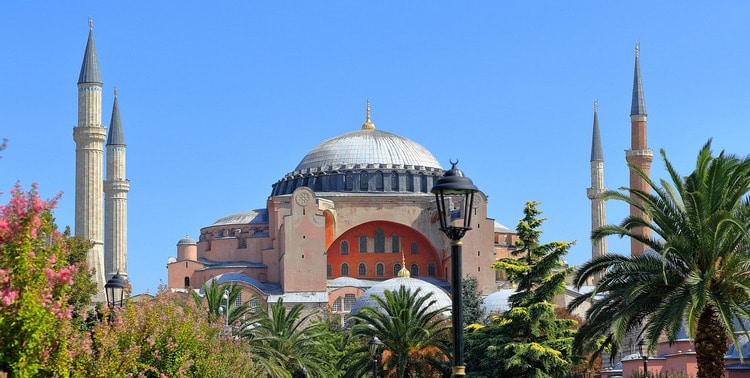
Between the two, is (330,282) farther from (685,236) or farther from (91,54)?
(685,236)

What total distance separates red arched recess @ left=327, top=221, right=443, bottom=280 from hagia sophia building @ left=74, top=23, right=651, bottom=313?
0.17 feet

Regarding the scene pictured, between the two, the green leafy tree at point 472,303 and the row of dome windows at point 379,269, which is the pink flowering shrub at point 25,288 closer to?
the green leafy tree at point 472,303

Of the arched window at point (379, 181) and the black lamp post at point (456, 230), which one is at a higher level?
the arched window at point (379, 181)

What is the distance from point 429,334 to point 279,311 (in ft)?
19.6

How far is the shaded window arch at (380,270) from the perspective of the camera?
63.6 metres

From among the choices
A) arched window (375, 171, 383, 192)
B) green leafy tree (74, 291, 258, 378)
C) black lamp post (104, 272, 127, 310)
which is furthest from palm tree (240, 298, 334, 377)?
arched window (375, 171, 383, 192)

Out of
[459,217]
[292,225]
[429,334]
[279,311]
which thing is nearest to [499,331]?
[429,334]

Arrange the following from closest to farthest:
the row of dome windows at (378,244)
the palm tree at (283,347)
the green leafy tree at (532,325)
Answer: the green leafy tree at (532,325), the palm tree at (283,347), the row of dome windows at (378,244)

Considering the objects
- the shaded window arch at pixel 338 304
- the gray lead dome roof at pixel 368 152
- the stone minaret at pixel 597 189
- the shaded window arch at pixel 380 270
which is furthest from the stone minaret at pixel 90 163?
the stone minaret at pixel 597 189

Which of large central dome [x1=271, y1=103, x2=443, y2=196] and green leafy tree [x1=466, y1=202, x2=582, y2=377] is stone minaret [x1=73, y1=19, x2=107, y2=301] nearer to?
large central dome [x1=271, y1=103, x2=443, y2=196]

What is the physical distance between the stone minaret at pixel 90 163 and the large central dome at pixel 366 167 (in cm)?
1824

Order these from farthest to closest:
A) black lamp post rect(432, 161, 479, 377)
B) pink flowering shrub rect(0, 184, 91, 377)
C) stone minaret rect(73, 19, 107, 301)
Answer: stone minaret rect(73, 19, 107, 301) < black lamp post rect(432, 161, 479, 377) < pink flowering shrub rect(0, 184, 91, 377)

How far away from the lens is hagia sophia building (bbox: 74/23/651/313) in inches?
2264

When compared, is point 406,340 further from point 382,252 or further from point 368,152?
point 368,152
